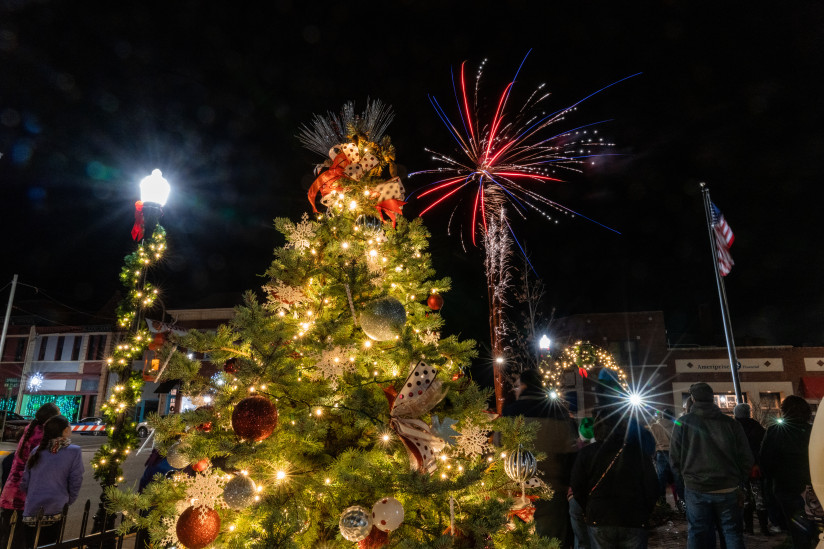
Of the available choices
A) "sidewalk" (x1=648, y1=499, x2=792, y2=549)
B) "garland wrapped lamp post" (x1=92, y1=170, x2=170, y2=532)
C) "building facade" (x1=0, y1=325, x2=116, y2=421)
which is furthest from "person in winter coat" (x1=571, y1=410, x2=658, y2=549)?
"building facade" (x1=0, y1=325, x2=116, y2=421)

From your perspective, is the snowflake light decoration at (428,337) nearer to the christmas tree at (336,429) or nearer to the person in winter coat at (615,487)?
the christmas tree at (336,429)

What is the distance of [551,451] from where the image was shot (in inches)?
176

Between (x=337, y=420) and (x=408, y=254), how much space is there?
1.27m

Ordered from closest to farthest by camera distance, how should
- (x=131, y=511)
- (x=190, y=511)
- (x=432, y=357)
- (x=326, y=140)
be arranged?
(x=190, y=511) → (x=131, y=511) → (x=432, y=357) → (x=326, y=140)

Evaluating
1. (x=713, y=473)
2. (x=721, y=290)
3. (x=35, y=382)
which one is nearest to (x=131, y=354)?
(x=713, y=473)

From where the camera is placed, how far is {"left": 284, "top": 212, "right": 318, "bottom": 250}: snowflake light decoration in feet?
11.9

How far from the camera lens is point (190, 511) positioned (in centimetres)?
258

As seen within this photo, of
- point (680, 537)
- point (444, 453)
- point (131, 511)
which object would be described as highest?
point (444, 453)

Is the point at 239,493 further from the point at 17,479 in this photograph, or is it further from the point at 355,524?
the point at 17,479

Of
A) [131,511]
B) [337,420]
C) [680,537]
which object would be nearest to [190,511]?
[131,511]

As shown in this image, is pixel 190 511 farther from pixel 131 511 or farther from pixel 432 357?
pixel 432 357

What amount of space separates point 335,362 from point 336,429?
1.48 feet

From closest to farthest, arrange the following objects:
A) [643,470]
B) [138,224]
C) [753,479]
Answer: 1. [643,470]
2. [753,479]
3. [138,224]

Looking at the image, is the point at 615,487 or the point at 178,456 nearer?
the point at 178,456
